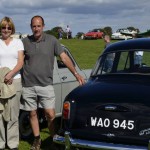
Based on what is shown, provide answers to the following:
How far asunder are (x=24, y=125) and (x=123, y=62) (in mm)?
2357

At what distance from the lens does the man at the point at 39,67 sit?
22.8 feet

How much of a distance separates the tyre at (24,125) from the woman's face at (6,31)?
1.80 m

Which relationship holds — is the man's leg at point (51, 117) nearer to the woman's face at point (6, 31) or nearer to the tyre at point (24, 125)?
the tyre at point (24, 125)

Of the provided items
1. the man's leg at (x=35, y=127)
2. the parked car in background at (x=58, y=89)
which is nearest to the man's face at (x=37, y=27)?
the man's leg at (x=35, y=127)

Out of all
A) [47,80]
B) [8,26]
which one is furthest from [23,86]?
[8,26]

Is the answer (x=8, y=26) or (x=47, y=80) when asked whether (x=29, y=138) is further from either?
(x=8, y=26)

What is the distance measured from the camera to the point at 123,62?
23.2 ft

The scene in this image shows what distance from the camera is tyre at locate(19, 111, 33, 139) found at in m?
8.03

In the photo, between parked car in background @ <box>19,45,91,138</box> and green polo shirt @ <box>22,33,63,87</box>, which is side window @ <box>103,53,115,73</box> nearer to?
green polo shirt @ <box>22,33,63,87</box>

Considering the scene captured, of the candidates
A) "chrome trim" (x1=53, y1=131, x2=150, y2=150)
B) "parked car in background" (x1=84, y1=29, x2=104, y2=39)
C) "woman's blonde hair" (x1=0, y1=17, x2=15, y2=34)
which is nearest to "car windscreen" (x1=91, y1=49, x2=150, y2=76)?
"chrome trim" (x1=53, y1=131, x2=150, y2=150)

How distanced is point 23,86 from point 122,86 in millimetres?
1797

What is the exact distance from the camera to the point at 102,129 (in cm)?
571

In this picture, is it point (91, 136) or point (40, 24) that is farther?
point (40, 24)

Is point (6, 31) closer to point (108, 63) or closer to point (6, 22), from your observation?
point (6, 22)
